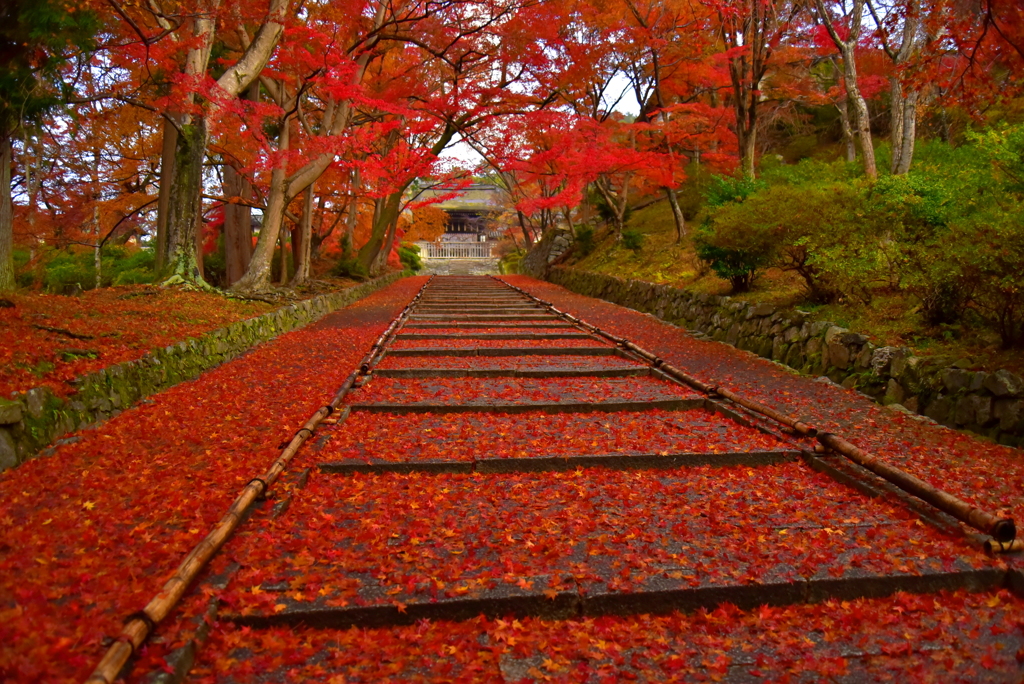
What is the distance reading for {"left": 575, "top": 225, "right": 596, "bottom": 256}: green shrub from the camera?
75.6 feet

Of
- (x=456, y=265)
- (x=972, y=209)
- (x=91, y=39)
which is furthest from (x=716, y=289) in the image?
(x=456, y=265)

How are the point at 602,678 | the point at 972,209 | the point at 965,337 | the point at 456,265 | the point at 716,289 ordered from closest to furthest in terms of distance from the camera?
the point at 602,678
the point at 965,337
the point at 972,209
the point at 716,289
the point at 456,265

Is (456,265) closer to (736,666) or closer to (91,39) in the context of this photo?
(91,39)

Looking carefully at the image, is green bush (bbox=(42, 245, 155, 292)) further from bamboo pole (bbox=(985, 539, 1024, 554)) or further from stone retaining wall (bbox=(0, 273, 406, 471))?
bamboo pole (bbox=(985, 539, 1024, 554))

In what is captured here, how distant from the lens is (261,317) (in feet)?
33.7

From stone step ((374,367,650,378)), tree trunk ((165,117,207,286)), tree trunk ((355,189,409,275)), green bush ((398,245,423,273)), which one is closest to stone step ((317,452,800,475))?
stone step ((374,367,650,378))

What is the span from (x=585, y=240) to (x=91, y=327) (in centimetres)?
1798

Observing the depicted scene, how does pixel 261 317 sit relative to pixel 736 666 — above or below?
above

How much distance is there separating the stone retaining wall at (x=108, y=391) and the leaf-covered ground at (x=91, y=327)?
0.10 metres

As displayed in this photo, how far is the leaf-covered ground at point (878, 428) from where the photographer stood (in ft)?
13.8

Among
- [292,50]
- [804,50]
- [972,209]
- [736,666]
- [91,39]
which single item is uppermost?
[804,50]

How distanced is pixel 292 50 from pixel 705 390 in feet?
33.4

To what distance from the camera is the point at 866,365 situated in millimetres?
6805

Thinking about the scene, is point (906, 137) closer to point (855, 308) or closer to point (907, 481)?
point (855, 308)
